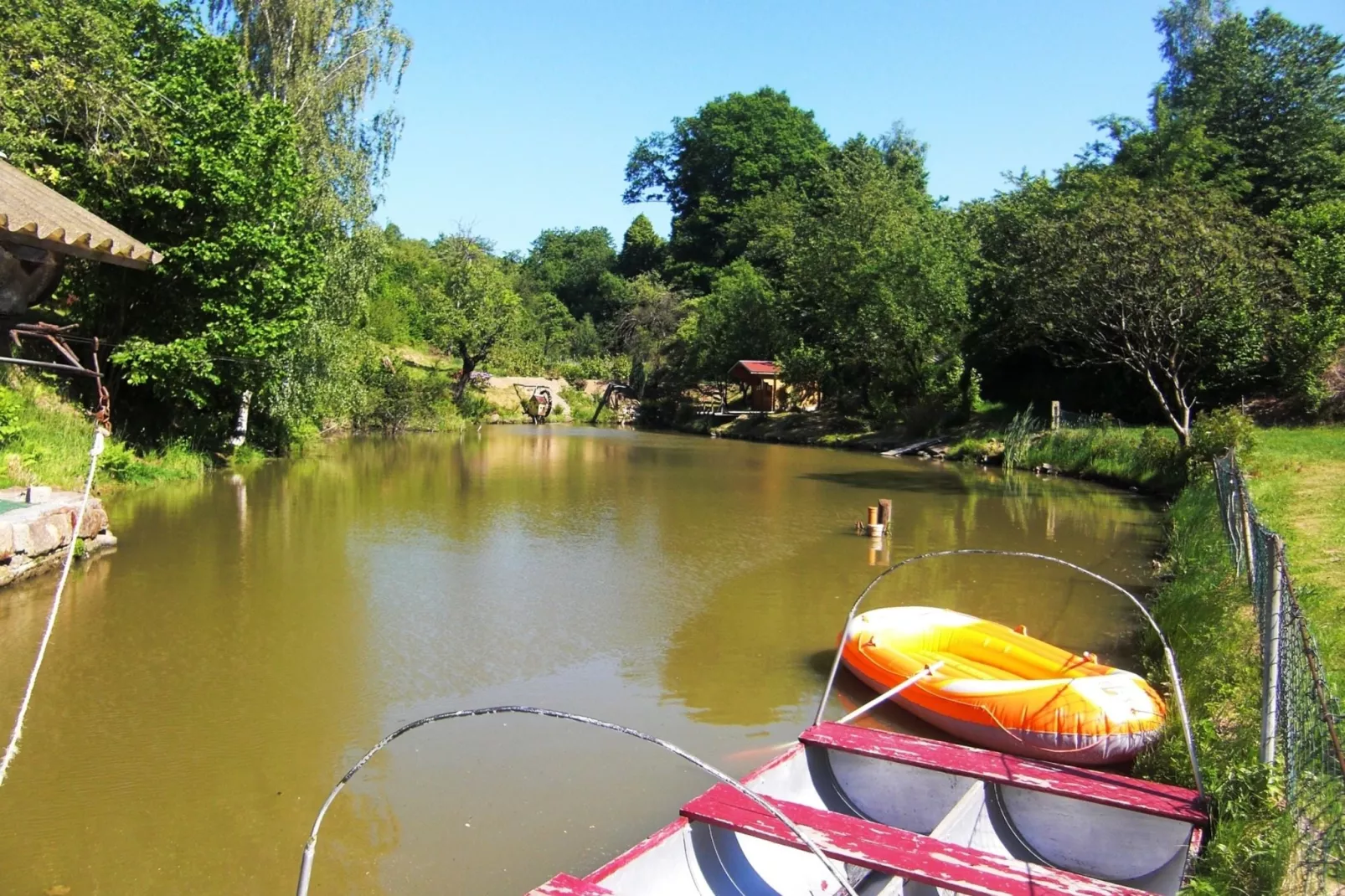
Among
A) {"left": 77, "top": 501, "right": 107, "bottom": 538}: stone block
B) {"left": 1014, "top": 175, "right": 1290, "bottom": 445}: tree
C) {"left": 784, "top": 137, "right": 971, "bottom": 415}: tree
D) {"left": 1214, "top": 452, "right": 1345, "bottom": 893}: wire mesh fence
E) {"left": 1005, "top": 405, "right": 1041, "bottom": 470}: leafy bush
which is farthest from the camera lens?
{"left": 784, "top": 137, "right": 971, "bottom": 415}: tree

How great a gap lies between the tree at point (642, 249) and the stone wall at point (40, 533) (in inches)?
2222

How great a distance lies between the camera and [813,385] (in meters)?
42.4

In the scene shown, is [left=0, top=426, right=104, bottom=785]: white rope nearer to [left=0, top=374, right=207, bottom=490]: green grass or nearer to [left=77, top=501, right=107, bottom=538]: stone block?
[left=77, top=501, right=107, bottom=538]: stone block

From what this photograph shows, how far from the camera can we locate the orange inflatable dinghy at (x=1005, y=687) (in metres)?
6.67

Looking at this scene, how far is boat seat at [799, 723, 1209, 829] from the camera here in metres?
5.15

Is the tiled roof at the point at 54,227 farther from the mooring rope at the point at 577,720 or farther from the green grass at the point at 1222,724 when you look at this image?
the green grass at the point at 1222,724

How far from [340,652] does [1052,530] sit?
41.4 ft

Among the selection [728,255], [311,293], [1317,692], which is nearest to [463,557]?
[311,293]

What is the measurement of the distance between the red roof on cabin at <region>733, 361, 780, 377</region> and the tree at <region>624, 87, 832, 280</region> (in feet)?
61.8

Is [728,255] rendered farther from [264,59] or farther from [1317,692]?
[1317,692]

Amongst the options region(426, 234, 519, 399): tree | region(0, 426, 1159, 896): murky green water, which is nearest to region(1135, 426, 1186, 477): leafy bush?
region(0, 426, 1159, 896): murky green water

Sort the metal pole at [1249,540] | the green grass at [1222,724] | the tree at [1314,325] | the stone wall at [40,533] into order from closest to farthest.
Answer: the green grass at [1222,724], the metal pole at [1249,540], the stone wall at [40,533], the tree at [1314,325]

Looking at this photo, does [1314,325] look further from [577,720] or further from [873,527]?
[577,720]

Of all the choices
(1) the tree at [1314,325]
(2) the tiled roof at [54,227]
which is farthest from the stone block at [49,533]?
(1) the tree at [1314,325]
